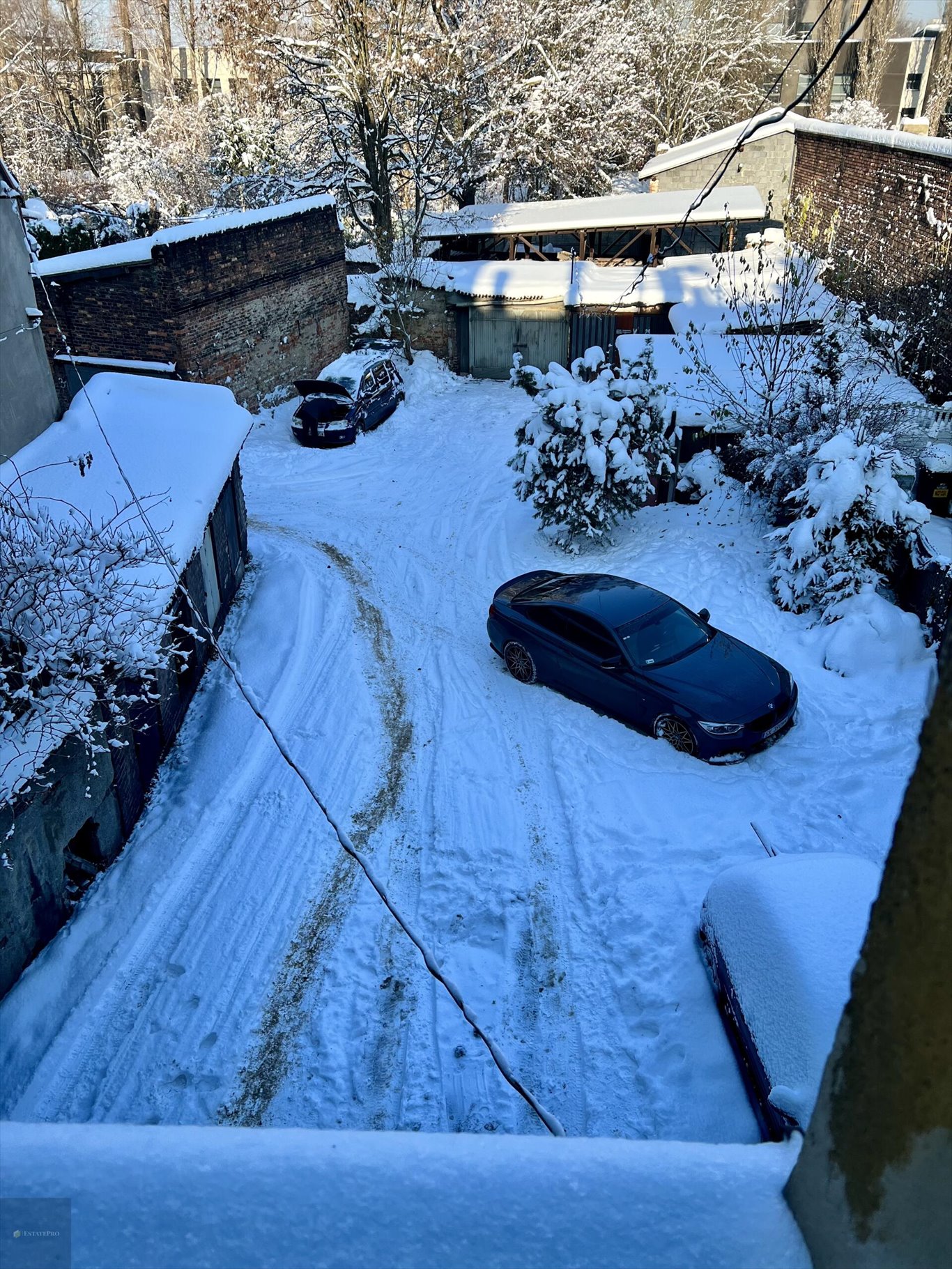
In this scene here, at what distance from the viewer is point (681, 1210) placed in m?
2.54

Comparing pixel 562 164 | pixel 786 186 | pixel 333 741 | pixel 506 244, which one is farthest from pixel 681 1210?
pixel 562 164

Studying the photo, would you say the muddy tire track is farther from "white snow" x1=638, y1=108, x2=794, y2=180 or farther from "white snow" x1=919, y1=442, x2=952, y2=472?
"white snow" x1=638, y1=108, x2=794, y2=180

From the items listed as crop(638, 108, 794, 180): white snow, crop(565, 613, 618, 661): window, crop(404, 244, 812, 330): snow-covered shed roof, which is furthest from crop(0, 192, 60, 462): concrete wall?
crop(638, 108, 794, 180): white snow

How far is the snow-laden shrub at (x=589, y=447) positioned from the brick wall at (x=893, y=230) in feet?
20.1

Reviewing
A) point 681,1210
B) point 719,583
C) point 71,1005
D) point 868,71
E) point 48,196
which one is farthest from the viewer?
point 868,71

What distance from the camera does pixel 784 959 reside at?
5871 mm

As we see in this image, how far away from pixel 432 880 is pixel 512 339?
17.9 meters

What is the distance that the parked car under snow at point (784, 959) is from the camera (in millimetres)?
5430

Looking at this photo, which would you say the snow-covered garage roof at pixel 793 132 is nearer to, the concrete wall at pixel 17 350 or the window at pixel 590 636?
the window at pixel 590 636

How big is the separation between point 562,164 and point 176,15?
26.0 meters

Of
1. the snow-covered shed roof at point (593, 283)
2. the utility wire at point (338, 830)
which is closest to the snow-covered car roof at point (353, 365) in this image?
the snow-covered shed roof at point (593, 283)

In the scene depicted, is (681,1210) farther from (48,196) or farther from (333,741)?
(48,196)

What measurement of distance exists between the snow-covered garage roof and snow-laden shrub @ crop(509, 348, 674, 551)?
525cm

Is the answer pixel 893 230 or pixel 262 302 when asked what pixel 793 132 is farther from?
pixel 262 302
